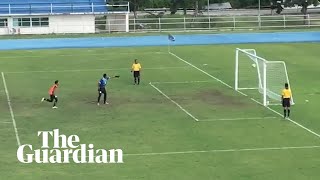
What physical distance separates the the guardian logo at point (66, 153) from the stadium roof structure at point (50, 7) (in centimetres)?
4258

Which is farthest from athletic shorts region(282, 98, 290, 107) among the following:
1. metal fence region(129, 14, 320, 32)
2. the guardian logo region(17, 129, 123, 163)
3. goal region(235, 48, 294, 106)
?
metal fence region(129, 14, 320, 32)

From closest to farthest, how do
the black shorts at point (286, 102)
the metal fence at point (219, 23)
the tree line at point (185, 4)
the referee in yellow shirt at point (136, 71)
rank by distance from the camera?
the black shorts at point (286, 102), the referee in yellow shirt at point (136, 71), the metal fence at point (219, 23), the tree line at point (185, 4)

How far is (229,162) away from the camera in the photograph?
21.2 m

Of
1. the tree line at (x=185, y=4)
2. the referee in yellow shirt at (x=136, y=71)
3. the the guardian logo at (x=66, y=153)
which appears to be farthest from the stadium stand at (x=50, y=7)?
the the guardian logo at (x=66, y=153)

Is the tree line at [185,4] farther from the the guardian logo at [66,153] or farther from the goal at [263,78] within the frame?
the the guardian logo at [66,153]

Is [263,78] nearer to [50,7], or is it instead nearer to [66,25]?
[66,25]

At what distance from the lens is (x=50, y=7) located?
6750 cm

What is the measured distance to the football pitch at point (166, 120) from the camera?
2056cm

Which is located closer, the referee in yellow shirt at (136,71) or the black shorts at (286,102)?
the black shorts at (286,102)

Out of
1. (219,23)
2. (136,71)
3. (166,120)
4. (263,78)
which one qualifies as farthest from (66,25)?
(166,120)

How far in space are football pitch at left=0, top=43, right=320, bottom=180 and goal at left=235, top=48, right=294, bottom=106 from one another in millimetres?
681

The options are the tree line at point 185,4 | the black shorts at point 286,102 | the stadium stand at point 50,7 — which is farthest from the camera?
the tree line at point 185,4

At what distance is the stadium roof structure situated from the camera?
66.2 meters

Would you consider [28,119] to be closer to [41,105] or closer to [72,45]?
[41,105]
